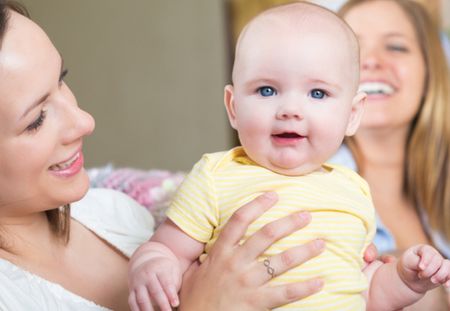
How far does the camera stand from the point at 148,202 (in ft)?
5.98

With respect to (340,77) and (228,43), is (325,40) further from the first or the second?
(228,43)

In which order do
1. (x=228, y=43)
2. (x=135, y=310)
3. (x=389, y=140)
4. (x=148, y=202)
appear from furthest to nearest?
(x=228, y=43) < (x=389, y=140) < (x=148, y=202) < (x=135, y=310)

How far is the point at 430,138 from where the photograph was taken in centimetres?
232

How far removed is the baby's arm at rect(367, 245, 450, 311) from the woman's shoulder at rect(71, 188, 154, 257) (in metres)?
0.51

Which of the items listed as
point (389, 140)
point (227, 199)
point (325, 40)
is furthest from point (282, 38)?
point (389, 140)

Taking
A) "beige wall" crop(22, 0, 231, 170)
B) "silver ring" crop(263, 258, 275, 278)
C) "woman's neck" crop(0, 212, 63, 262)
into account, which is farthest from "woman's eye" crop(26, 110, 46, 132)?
"beige wall" crop(22, 0, 231, 170)

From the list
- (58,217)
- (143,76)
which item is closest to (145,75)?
(143,76)

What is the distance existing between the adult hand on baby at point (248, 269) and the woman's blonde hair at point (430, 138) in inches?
51.4

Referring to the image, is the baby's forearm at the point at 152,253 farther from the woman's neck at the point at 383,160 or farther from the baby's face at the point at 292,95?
the woman's neck at the point at 383,160

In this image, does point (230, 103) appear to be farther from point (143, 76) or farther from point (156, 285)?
point (143, 76)

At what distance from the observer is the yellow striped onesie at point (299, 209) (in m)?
1.06

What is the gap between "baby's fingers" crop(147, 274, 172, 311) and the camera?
1.01 metres

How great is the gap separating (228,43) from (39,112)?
2.76 m

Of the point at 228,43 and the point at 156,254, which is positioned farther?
the point at 228,43
